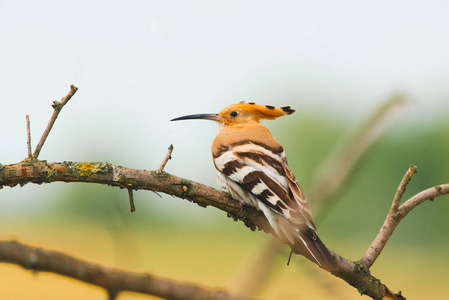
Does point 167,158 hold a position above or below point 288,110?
below

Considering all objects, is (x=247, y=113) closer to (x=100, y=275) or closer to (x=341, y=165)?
(x=341, y=165)

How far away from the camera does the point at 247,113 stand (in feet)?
7.59

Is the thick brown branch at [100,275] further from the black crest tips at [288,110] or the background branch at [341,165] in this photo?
the black crest tips at [288,110]

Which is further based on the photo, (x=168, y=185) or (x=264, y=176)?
(x=264, y=176)

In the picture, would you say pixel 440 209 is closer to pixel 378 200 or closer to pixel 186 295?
pixel 378 200

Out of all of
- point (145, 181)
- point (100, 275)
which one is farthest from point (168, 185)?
point (100, 275)

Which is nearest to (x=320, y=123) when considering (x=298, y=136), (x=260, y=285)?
(x=298, y=136)

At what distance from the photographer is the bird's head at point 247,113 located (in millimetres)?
2295

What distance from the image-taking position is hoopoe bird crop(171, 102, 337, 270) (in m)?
1.48

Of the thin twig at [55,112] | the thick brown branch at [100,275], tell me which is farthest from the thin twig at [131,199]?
the thick brown branch at [100,275]

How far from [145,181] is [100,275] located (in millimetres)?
843

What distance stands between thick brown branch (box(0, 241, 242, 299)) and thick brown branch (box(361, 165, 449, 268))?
1.03m

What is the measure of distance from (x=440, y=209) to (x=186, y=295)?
11832mm

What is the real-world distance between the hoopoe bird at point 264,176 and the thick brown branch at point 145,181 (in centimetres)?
7
